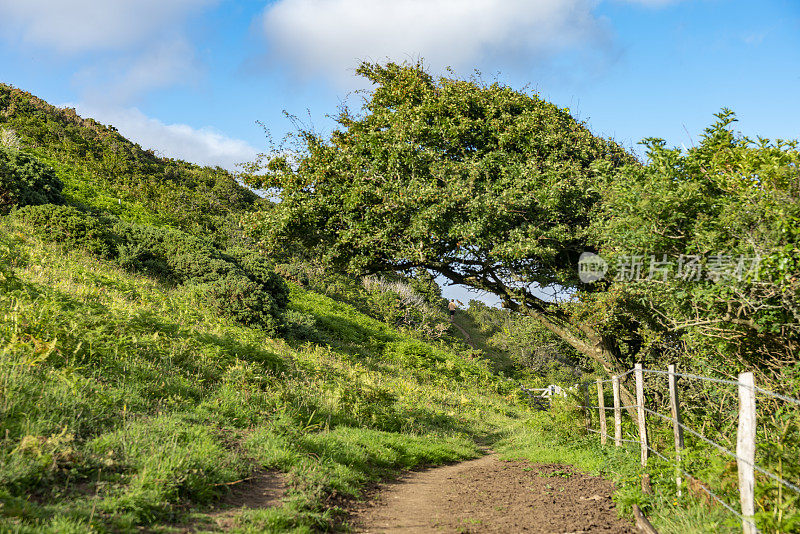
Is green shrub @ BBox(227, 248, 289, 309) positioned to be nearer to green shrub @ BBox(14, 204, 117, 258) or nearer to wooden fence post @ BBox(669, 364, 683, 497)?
green shrub @ BBox(14, 204, 117, 258)

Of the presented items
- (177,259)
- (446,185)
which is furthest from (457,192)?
(177,259)

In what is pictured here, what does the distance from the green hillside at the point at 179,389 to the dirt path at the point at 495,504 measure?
1.97 feet

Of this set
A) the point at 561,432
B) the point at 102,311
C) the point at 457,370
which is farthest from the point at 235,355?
the point at 457,370

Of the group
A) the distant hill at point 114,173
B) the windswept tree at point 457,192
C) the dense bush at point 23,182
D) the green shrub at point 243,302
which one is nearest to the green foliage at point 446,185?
the windswept tree at point 457,192

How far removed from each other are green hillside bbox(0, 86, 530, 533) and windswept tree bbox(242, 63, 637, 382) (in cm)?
372

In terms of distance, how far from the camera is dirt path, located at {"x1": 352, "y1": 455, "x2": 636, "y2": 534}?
5816 mm

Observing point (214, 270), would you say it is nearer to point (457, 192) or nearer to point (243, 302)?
point (243, 302)

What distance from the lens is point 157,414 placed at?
6758 mm

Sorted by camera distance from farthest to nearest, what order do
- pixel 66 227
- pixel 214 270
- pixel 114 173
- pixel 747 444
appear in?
pixel 114 173 → pixel 214 270 → pixel 66 227 → pixel 747 444

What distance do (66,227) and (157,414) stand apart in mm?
12620

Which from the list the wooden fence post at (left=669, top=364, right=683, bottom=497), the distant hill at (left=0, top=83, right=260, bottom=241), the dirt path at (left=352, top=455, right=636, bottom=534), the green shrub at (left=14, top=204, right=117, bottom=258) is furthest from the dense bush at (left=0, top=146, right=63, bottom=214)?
the wooden fence post at (left=669, top=364, right=683, bottom=497)

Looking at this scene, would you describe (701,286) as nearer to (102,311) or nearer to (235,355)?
(235,355)

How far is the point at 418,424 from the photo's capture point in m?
12.9

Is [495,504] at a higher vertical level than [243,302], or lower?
lower
